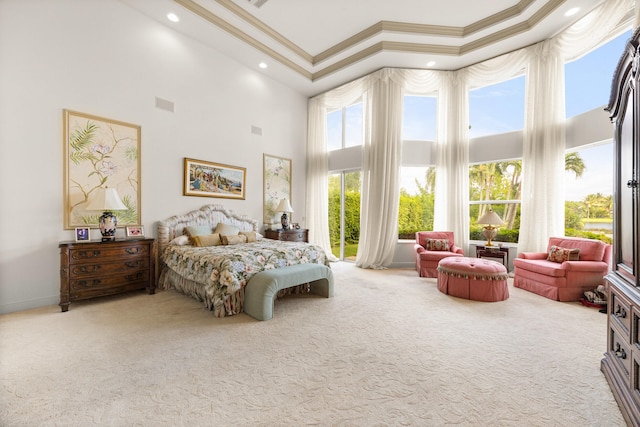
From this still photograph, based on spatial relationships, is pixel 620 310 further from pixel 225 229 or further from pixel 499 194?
pixel 225 229

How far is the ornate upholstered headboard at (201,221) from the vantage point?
4.32m

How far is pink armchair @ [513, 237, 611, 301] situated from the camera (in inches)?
144

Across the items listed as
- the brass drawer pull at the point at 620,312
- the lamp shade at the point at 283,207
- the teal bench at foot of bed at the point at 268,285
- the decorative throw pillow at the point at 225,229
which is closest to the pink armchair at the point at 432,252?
the teal bench at foot of bed at the point at 268,285

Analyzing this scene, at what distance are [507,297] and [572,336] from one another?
1.11 metres

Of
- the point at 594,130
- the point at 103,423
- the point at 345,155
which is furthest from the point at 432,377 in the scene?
the point at 345,155

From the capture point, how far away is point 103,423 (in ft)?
4.93

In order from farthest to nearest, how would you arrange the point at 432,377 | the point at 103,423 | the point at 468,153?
the point at 468,153 < the point at 432,377 < the point at 103,423

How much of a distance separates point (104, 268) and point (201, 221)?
1.68 m

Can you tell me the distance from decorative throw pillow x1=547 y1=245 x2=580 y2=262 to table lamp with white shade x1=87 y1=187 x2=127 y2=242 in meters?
6.42

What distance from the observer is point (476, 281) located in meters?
3.71

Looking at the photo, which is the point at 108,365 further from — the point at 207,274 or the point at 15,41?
the point at 15,41

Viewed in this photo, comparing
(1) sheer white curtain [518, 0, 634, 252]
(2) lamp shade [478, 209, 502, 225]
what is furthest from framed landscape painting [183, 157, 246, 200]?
(1) sheer white curtain [518, 0, 634, 252]

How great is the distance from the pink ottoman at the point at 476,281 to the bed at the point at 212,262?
1902 mm

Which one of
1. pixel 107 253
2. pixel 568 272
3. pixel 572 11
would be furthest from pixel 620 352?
pixel 107 253
